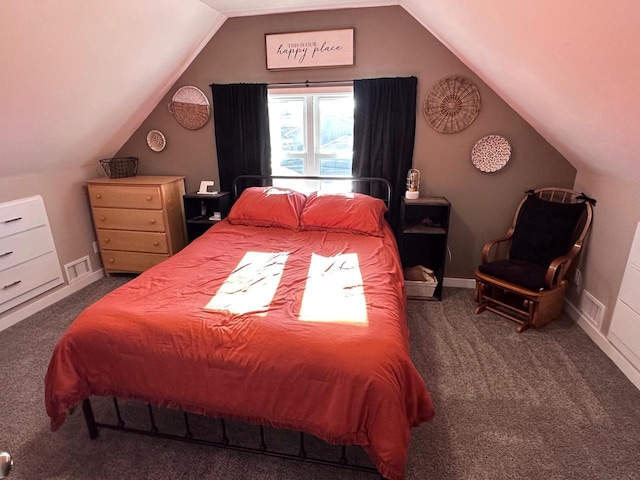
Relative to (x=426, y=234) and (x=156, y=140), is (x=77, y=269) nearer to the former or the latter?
(x=156, y=140)

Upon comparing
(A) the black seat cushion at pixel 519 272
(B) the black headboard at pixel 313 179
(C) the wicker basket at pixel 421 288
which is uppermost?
(B) the black headboard at pixel 313 179

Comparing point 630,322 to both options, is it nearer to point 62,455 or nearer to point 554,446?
point 554,446

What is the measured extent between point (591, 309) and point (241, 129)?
3.23 meters

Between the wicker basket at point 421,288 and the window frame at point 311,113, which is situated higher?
the window frame at point 311,113

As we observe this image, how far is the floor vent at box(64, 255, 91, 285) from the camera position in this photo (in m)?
3.34

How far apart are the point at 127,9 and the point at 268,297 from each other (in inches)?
78.7

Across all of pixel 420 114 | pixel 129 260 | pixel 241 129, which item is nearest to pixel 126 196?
pixel 129 260

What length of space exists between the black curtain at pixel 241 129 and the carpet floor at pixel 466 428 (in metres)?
2.08

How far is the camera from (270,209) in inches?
120

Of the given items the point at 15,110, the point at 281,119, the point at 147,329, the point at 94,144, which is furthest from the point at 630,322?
the point at 94,144

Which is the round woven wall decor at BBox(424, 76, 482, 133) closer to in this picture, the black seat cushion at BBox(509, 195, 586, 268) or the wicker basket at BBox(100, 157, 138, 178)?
the black seat cushion at BBox(509, 195, 586, 268)

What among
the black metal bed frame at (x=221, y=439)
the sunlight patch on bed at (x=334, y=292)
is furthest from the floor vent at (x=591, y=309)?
the black metal bed frame at (x=221, y=439)

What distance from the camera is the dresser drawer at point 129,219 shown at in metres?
3.37

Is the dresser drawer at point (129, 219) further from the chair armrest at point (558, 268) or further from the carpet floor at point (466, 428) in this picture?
the chair armrest at point (558, 268)
